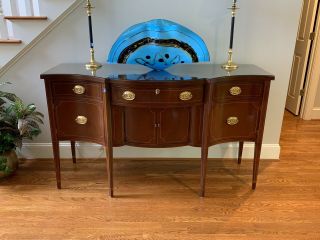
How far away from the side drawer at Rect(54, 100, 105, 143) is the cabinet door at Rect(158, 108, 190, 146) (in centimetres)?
41

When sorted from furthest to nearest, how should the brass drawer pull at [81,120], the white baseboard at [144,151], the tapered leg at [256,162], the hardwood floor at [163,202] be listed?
1. the white baseboard at [144,151]
2. the tapered leg at [256,162]
3. the brass drawer pull at [81,120]
4. the hardwood floor at [163,202]

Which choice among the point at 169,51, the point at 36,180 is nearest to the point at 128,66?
the point at 169,51

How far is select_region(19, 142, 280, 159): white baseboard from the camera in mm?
2422

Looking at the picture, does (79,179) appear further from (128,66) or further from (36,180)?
(128,66)

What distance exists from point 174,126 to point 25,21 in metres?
1.33

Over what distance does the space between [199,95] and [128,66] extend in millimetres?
666

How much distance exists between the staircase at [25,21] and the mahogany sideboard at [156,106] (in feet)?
1.17

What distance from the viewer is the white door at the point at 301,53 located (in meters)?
3.25

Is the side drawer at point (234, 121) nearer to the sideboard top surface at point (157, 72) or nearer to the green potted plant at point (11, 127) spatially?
the sideboard top surface at point (157, 72)

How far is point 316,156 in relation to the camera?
2521mm

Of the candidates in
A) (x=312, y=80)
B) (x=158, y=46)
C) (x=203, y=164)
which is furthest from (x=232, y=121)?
(x=312, y=80)

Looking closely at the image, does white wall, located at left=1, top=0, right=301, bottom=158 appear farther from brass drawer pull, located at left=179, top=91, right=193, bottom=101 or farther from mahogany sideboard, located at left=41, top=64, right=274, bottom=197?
brass drawer pull, located at left=179, top=91, right=193, bottom=101

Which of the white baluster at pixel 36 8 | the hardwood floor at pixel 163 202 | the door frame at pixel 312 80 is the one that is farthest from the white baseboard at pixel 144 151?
the door frame at pixel 312 80

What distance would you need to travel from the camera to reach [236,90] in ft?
5.69
